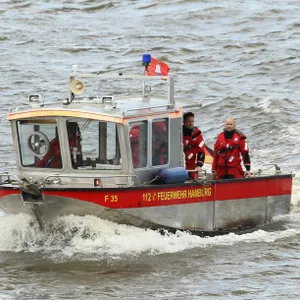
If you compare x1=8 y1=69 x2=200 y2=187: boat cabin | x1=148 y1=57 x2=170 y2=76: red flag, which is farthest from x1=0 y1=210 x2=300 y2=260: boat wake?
x1=148 y1=57 x2=170 y2=76: red flag

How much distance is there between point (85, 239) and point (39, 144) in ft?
4.66

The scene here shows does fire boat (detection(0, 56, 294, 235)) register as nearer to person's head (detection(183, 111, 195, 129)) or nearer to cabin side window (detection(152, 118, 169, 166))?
cabin side window (detection(152, 118, 169, 166))

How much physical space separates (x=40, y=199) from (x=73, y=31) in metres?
22.9

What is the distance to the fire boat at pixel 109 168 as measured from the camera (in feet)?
46.0

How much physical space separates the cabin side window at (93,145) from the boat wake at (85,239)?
77cm

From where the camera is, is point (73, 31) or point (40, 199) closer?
point (40, 199)

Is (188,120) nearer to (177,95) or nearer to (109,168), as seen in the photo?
(109,168)

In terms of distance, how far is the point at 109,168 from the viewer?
1442 centimetres

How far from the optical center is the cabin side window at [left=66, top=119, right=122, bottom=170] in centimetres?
1435

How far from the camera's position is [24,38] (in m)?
35.6

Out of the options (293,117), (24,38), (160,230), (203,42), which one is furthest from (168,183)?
(24,38)

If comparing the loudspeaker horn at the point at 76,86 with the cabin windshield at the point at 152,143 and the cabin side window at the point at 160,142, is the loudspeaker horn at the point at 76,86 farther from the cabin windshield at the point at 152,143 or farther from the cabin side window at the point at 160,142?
the cabin side window at the point at 160,142

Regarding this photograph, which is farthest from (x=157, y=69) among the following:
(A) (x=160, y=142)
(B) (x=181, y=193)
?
(B) (x=181, y=193)

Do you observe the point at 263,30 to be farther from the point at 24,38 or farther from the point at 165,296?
the point at 165,296
